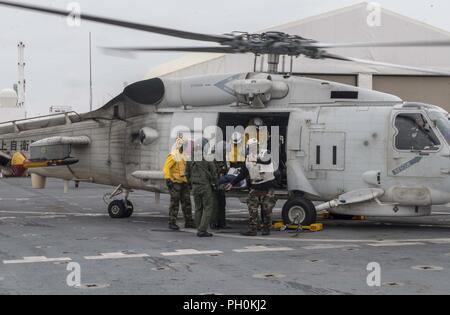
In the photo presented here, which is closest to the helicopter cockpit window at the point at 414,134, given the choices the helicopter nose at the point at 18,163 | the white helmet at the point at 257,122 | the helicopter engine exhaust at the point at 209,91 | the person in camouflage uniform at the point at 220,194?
the helicopter engine exhaust at the point at 209,91

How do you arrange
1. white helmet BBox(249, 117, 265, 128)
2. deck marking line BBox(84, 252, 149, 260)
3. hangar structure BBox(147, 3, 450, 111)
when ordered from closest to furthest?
deck marking line BBox(84, 252, 149, 260), white helmet BBox(249, 117, 265, 128), hangar structure BBox(147, 3, 450, 111)

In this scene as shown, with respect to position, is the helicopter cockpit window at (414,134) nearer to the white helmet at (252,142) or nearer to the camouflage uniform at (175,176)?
the white helmet at (252,142)

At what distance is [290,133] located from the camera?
12.8 meters

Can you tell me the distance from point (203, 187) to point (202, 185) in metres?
0.04

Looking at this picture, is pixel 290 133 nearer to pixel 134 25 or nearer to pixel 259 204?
pixel 259 204

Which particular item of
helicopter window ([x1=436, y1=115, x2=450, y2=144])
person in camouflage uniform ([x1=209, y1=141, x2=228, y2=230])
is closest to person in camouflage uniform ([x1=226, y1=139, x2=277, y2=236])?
person in camouflage uniform ([x1=209, y1=141, x2=228, y2=230])

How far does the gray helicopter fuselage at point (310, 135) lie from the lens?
12.0m

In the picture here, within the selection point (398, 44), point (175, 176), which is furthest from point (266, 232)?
point (398, 44)

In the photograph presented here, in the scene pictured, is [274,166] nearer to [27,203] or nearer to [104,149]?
[104,149]

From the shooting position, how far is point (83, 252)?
966cm

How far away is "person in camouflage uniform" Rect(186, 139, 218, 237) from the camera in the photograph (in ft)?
37.7

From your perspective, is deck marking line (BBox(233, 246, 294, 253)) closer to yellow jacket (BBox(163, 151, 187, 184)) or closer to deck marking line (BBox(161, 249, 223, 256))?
deck marking line (BBox(161, 249, 223, 256))

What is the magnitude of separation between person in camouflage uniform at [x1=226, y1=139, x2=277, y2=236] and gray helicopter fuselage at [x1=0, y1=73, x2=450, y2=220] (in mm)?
1208
